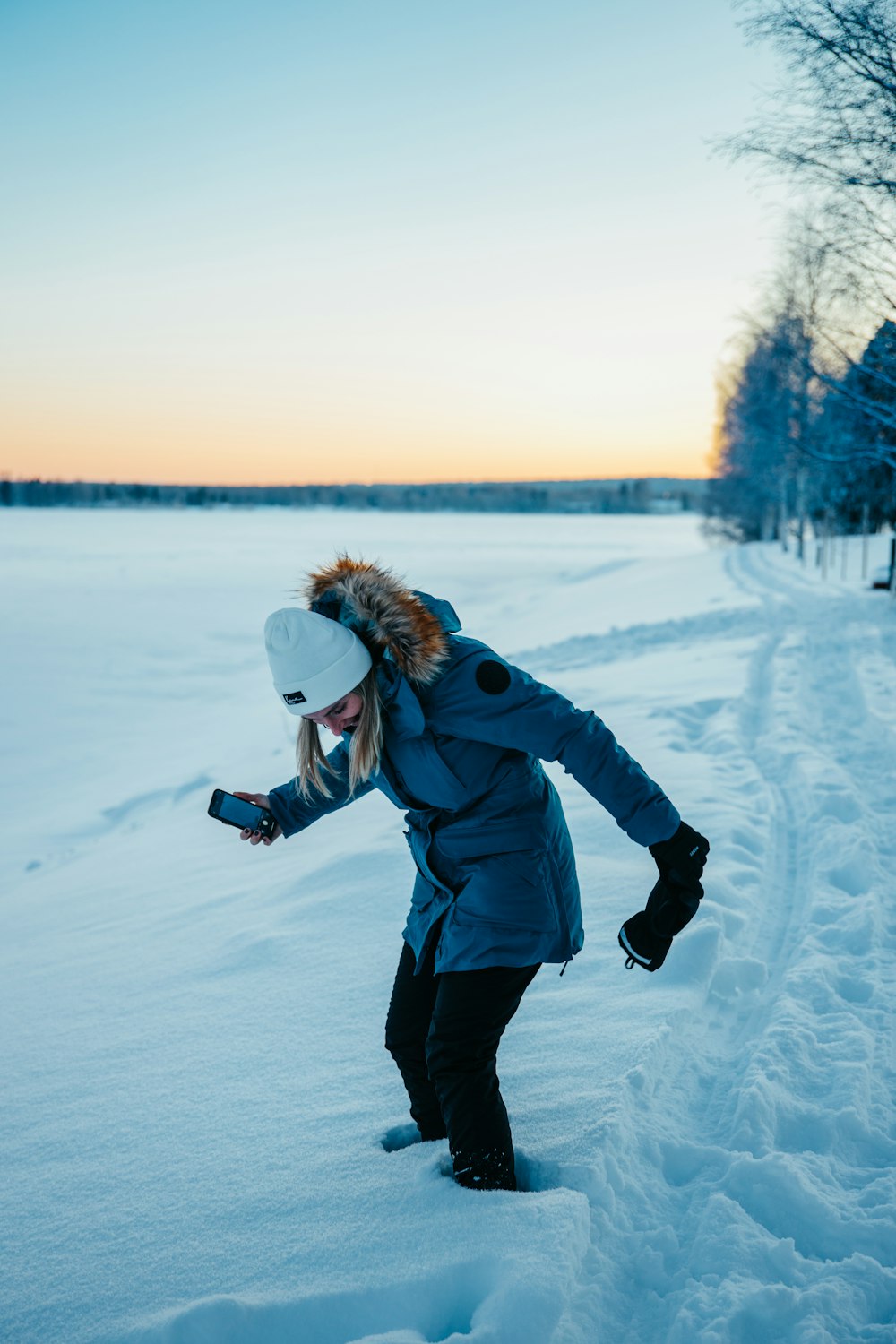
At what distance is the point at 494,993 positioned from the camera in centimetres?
187

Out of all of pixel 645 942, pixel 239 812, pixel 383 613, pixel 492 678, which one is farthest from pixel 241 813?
pixel 645 942

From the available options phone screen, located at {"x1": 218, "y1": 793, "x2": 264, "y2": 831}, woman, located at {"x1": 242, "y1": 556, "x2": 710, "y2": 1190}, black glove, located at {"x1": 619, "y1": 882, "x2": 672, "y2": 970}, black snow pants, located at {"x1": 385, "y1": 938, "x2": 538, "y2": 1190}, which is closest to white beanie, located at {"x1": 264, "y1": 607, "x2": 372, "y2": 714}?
woman, located at {"x1": 242, "y1": 556, "x2": 710, "y2": 1190}

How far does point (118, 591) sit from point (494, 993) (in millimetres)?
20902

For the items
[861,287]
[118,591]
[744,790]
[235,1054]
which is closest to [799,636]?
[861,287]

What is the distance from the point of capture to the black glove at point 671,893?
6.05ft

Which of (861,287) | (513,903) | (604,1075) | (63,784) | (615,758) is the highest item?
(861,287)

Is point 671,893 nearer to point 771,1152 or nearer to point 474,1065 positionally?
point 474,1065

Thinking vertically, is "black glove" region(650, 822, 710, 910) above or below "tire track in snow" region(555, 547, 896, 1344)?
above

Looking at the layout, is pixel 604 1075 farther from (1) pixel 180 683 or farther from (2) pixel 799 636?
(1) pixel 180 683

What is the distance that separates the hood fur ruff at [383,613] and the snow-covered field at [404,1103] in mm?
1203

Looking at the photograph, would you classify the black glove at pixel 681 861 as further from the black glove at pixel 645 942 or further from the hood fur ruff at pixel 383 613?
the hood fur ruff at pixel 383 613

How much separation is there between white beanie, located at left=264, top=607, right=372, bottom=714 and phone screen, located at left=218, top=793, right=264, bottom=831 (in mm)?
483

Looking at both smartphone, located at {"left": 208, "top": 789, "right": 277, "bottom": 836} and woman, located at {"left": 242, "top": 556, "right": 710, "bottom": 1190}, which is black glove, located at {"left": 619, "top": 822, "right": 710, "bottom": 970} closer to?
woman, located at {"left": 242, "top": 556, "right": 710, "bottom": 1190}

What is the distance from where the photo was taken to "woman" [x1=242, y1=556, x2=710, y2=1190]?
1.84m
